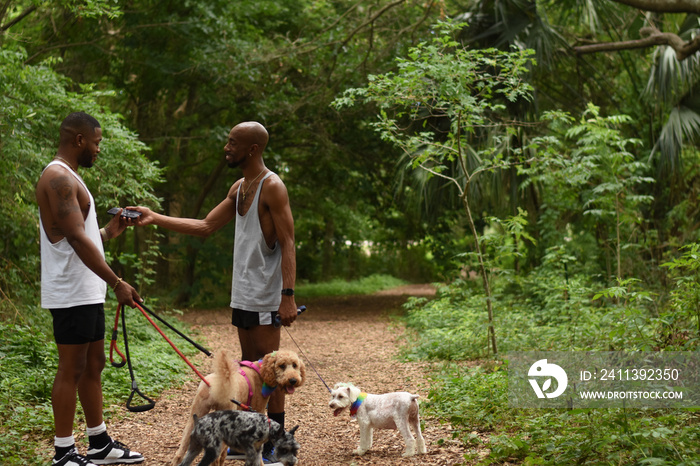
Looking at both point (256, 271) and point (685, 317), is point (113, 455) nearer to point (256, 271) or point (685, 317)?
point (256, 271)

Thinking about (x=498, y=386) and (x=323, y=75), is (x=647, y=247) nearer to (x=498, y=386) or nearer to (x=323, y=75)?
(x=498, y=386)

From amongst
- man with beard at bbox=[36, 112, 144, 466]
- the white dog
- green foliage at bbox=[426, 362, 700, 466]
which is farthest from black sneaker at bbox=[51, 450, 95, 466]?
green foliage at bbox=[426, 362, 700, 466]

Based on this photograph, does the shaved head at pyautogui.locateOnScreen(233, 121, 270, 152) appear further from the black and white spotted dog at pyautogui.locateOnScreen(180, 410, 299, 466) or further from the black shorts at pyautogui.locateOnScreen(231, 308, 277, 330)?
the black and white spotted dog at pyautogui.locateOnScreen(180, 410, 299, 466)

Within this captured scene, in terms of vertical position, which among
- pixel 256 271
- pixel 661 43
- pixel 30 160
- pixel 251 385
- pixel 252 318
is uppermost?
pixel 661 43

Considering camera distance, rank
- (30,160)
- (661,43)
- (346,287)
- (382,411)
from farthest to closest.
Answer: (346,287)
(661,43)
(30,160)
(382,411)

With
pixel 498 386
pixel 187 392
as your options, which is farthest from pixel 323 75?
pixel 498 386

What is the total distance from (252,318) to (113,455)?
1240 millimetres

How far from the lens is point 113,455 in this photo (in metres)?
3.82

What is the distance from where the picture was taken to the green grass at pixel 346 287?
21531 mm

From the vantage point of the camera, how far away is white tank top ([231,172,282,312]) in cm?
374

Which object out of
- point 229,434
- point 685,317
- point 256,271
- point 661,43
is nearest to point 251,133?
point 256,271

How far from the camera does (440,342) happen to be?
7914mm

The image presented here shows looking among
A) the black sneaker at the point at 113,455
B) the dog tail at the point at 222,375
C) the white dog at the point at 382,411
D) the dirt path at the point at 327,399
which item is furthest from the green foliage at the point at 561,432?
the black sneaker at the point at 113,455

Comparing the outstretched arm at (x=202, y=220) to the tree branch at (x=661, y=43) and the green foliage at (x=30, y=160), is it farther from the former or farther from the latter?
the tree branch at (x=661, y=43)
